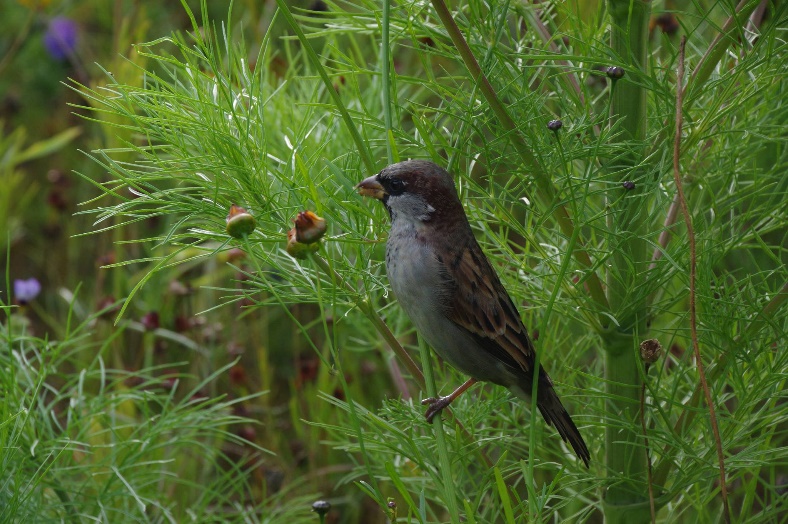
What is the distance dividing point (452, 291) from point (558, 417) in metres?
0.33

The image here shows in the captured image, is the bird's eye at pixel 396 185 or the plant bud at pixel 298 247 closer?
the plant bud at pixel 298 247

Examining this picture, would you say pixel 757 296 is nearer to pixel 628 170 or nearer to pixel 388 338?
pixel 628 170

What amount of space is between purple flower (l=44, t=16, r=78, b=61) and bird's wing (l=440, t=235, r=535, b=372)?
2.62 m

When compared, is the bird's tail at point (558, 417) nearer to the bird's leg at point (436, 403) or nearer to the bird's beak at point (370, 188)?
the bird's leg at point (436, 403)

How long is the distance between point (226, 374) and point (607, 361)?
6.20 ft

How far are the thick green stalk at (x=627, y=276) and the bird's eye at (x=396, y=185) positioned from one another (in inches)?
15.4

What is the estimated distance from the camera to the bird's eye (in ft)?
5.98

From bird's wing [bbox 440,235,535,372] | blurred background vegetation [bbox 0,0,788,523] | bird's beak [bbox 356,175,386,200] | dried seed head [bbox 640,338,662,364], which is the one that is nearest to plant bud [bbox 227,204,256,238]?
blurred background vegetation [bbox 0,0,788,523]

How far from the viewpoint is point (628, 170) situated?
1833 mm

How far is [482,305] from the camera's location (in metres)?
1.95

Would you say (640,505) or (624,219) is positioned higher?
(624,219)

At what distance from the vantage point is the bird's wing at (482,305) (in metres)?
1.93

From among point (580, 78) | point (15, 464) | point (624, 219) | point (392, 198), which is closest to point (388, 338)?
point (392, 198)

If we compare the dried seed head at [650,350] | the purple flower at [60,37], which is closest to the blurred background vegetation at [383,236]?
the dried seed head at [650,350]
